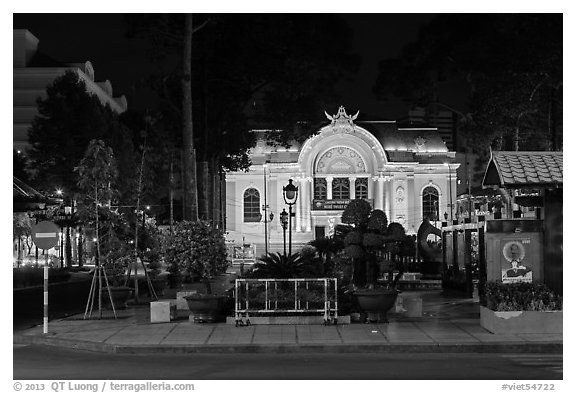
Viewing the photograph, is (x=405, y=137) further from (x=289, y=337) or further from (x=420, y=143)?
(x=289, y=337)

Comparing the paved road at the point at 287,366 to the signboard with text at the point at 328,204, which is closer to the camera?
the paved road at the point at 287,366

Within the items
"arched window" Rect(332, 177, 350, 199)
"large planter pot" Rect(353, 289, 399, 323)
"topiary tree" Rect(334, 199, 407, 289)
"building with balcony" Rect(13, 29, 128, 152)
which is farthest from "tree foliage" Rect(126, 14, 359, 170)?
"building with balcony" Rect(13, 29, 128, 152)

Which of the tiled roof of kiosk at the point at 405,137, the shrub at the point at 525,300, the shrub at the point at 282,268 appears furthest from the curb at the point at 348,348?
the tiled roof of kiosk at the point at 405,137

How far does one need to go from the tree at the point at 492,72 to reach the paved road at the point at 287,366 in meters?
11.5

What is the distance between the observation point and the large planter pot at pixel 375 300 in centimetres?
1866

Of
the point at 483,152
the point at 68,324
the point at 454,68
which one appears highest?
the point at 454,68

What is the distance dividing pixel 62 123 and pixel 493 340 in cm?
4417

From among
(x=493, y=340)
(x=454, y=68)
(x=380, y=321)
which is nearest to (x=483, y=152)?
(x=454, y=68)

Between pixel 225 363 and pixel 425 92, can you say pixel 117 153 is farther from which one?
pixel 225 363

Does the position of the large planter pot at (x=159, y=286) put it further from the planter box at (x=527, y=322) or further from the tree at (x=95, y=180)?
the planter box at (x=527, y=322)

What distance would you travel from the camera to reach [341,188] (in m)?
75.2

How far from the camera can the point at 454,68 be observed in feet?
104

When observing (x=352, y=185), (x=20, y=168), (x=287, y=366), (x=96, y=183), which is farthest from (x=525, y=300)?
(x=352, y=185)

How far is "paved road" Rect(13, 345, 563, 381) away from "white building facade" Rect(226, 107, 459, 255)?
2252 inches
